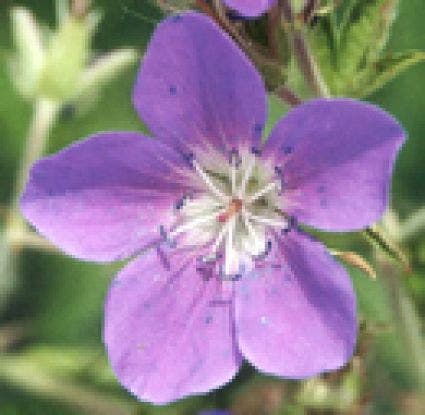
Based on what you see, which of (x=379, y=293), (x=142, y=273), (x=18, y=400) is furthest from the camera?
(x=18, y=400)

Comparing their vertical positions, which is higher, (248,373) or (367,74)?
(367,74)

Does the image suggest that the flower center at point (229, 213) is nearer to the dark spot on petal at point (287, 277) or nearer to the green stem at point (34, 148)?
the dark spot on petal at point (287, 277)

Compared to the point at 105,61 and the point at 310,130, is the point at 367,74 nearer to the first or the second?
the point at 310,130


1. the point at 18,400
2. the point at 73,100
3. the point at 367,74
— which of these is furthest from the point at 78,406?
the point at 367,74

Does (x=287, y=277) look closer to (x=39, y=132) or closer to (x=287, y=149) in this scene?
(x=287, y=149)

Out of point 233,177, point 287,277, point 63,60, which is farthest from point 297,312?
point 63,60
